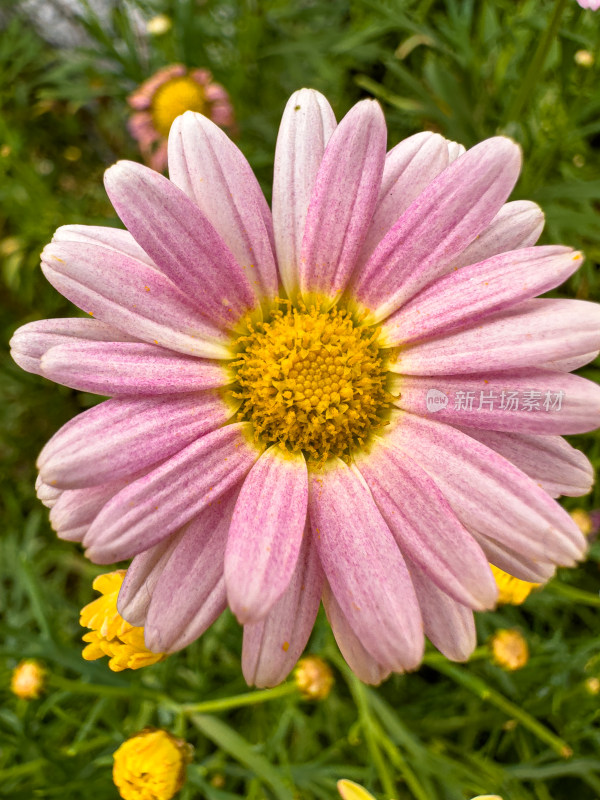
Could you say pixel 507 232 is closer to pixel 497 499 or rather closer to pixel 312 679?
pixel 497 499

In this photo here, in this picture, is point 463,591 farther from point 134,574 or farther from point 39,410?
point 39,410

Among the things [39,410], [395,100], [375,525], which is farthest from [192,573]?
[39,410]

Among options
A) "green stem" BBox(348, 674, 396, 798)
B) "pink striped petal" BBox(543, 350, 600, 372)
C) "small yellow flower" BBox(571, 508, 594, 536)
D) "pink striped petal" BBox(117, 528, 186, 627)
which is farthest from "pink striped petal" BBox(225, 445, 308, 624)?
"small yellow flower" BBox(571, 508, 594, 536)

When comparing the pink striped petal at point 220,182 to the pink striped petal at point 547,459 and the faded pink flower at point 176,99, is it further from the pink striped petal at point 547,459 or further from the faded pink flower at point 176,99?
the faded pink flower at point 176,99

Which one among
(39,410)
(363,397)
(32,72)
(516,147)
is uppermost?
(32,72)

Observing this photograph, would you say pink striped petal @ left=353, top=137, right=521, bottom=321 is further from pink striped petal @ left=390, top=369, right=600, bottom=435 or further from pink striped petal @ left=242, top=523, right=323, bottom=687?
pink striped petal @ left=242, top=523, right=323, bottom=687

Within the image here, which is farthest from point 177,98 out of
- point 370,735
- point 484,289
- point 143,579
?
point 370,735
